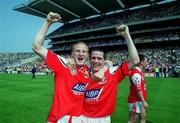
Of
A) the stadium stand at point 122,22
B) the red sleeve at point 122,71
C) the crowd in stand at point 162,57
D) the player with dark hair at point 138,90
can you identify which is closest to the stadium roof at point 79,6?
the stadium stand at point 122,22

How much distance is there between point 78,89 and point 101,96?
55 cm

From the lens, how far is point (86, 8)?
228ft

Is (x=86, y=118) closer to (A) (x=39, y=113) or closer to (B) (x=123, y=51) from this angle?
(A) (x=39, y=113)

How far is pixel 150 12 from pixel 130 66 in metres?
57.7

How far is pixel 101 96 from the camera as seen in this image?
5.17m

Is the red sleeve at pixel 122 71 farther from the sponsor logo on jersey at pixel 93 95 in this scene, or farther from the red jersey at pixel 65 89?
the red jersey at pixel 65 89

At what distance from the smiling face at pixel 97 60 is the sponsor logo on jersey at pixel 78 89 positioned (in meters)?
0.40

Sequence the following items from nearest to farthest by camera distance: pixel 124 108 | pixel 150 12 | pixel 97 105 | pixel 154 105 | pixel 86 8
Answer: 1. pixel 97 105
2. pixel 124 108
3. pixel 154 105
4. pixel 150 12
5. pixel 86 8

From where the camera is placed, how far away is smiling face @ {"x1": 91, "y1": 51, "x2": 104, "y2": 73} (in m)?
5.02

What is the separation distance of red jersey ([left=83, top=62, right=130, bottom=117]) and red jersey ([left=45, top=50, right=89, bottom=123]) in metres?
0.29

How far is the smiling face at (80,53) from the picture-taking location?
4871 mm

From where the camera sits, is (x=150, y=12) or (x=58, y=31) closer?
(x=150, y=12)

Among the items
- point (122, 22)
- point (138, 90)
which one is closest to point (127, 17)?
point (122, 22)

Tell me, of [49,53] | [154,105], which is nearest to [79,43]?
[49,53]
